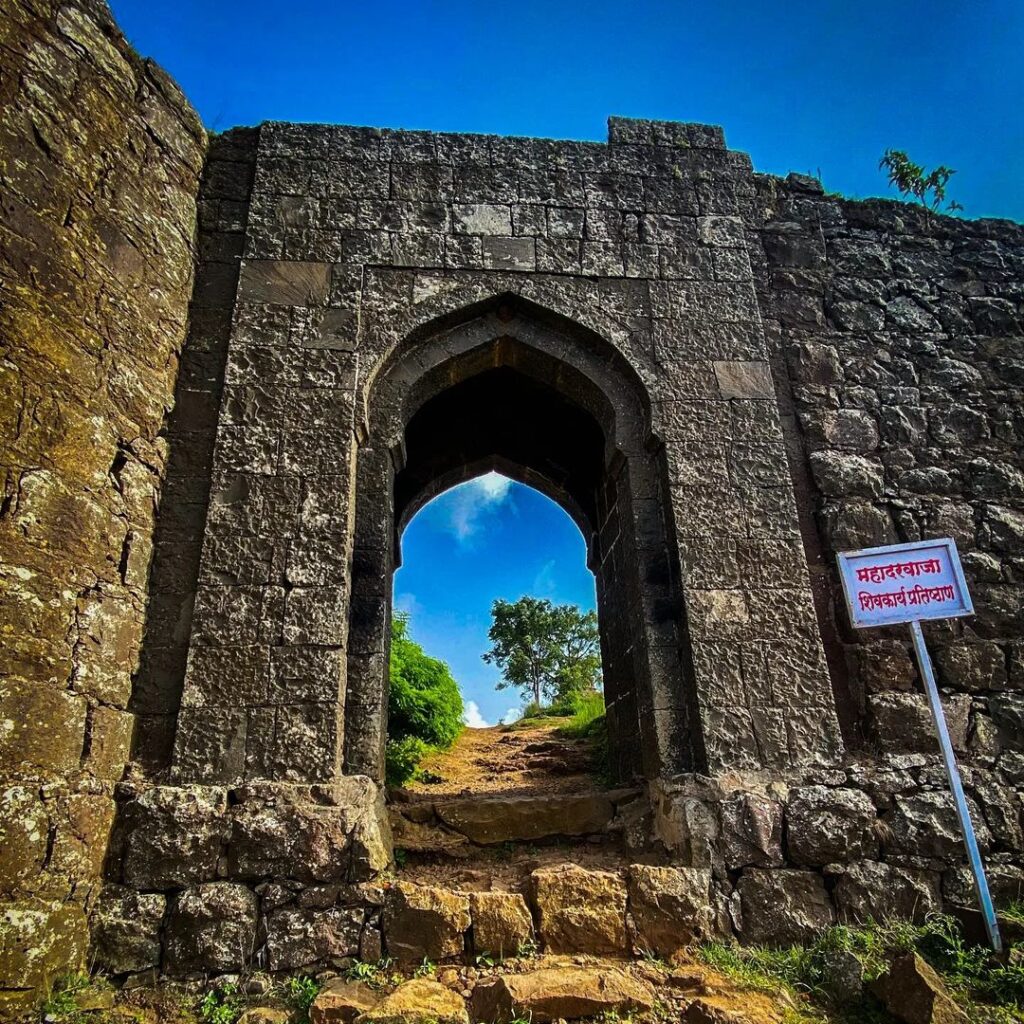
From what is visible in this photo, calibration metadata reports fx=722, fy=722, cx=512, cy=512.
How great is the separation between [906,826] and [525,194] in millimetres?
4789

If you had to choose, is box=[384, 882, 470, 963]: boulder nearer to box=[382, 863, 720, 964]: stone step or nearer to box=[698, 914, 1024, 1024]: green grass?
box=[382, 863, 720, 964]: stone step

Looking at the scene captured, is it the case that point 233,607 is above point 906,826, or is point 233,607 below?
above

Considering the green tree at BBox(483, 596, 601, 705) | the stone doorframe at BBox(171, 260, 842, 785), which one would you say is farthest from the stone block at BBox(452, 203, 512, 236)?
the green tree at BBox(483, 596, 601, 705)

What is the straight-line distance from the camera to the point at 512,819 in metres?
4.46

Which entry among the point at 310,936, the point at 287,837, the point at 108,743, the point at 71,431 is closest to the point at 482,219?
the point at 71,431

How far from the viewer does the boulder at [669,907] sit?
11.4 feet

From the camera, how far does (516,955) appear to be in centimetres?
337

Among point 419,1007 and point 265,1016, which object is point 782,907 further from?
point 265,1016

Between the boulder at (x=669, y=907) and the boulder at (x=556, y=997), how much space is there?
1.17 feet

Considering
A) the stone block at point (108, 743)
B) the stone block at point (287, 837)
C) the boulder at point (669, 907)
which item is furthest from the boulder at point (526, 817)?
the stone block at point (108, 743)

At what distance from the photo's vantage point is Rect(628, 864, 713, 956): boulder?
3469 mm

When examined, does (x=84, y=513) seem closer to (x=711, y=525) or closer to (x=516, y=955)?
(x=516, y=955)

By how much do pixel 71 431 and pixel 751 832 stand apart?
13.2 ft

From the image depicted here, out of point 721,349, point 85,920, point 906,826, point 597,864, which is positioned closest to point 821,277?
point 721,349
